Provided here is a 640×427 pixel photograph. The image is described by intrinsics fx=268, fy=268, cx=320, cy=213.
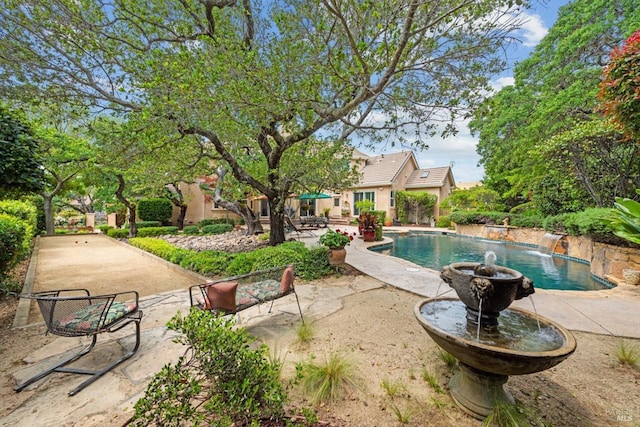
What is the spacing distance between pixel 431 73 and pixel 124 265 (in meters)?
10.5

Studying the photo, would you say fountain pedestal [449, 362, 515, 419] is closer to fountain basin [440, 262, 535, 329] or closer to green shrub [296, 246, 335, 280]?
fountain basin [440, 262, 535, 329]

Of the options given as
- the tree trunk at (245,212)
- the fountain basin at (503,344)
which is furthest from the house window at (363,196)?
the fountain basin at (503,344)

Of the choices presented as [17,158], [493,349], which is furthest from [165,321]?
[493,349]

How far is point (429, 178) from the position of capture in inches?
938

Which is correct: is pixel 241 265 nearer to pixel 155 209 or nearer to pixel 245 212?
pixel 245 212

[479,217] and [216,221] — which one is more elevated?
[479,217]

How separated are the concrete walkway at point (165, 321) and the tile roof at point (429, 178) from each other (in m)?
17.3

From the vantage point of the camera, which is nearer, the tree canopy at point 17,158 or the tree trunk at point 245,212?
the tree canopy at point 17,158

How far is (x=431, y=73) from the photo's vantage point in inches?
223

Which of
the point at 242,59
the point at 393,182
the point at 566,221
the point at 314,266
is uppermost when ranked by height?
the point at 242,59

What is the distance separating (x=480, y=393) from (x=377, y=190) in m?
21.9

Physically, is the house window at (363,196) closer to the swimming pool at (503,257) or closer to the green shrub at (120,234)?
the swimming pool at (503,257)

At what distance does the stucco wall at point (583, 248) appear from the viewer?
20.5ft

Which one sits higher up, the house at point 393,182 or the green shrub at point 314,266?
the house at point 393,182
